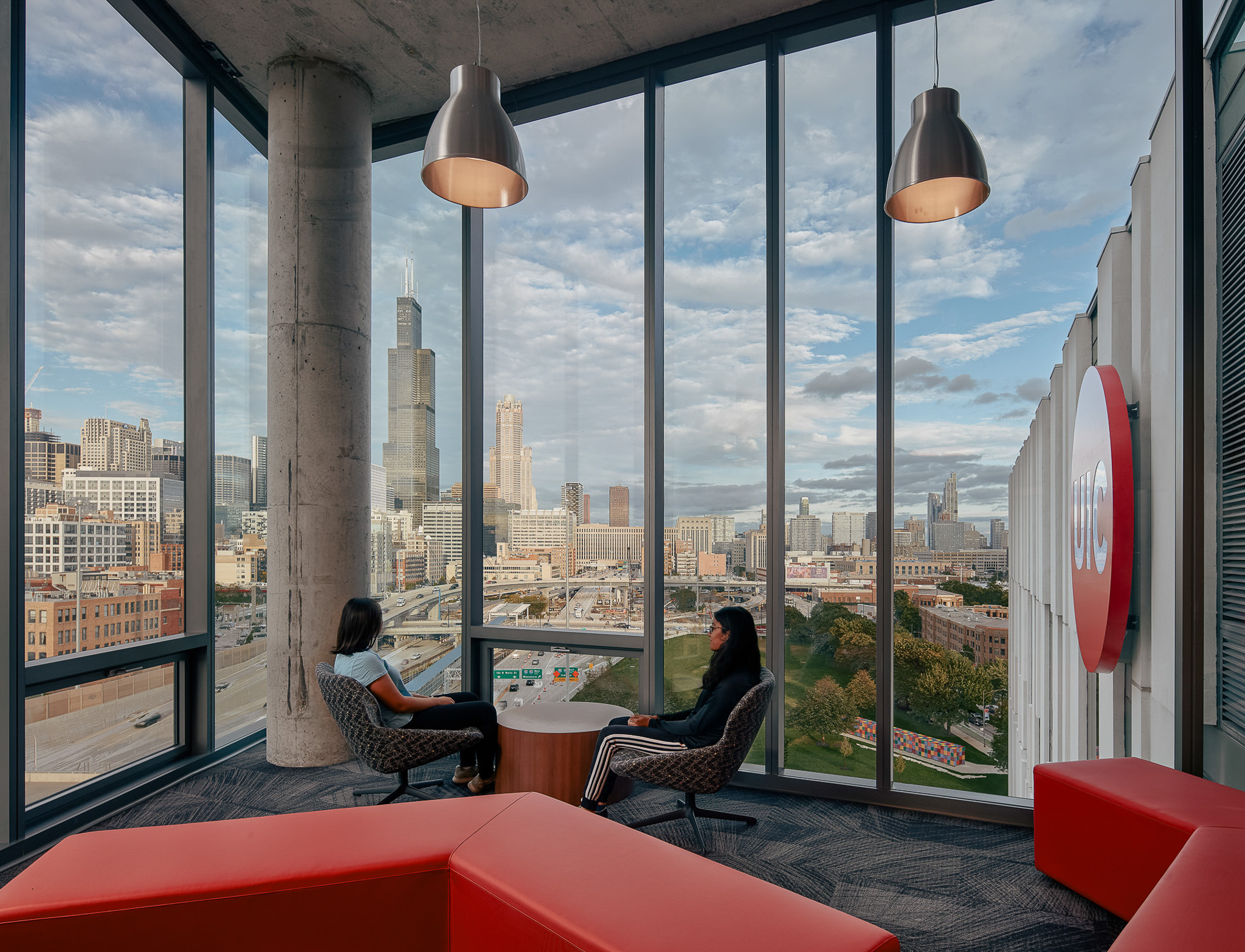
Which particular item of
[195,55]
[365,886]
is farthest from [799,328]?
[195,55]

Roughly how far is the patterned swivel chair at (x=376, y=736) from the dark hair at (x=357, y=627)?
15 centimetres

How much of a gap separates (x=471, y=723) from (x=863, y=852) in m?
2.01

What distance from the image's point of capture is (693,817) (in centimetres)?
309

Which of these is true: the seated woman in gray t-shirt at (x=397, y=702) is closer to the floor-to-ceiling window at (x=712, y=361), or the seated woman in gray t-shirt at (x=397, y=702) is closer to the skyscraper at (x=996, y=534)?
the floor-to-ceiling window at (x=712, y=361)

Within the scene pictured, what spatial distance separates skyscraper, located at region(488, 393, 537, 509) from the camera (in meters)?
4.53

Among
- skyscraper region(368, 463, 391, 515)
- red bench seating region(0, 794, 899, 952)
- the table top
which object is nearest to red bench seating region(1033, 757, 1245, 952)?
red bench seating region(0, 794, 899, 952)

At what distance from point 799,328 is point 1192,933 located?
3025 millimetres

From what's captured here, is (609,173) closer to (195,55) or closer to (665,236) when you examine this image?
(665,236)

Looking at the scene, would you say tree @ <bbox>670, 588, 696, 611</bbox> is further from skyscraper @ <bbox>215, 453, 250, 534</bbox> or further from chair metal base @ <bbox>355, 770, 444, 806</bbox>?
skyscraper @ <bbox>215, 453, 250, 534</bbox>

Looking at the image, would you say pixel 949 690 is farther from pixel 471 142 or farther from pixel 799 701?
pixel 471 142

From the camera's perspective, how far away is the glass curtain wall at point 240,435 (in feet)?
14.1

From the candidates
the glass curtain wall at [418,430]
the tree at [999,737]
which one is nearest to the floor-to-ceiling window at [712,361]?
the tree at [999,737]

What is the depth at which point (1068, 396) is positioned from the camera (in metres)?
3.44

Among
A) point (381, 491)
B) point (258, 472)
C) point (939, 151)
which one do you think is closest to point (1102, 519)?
point (939, 151)
